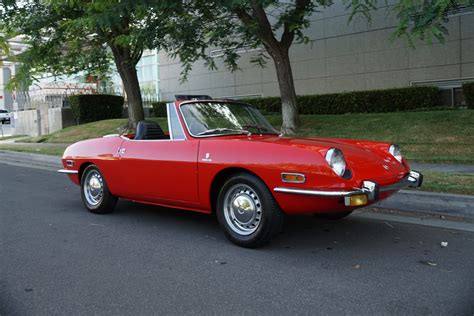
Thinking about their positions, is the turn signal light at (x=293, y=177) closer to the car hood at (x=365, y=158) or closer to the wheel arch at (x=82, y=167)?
the car hood at (x=365, y=158)

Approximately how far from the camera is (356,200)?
4.01m

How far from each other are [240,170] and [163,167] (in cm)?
105

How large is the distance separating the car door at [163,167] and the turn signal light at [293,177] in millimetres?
1105

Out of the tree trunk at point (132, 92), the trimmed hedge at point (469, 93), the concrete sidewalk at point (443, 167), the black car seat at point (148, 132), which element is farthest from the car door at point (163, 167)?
the tree trunk at point (132, 92)

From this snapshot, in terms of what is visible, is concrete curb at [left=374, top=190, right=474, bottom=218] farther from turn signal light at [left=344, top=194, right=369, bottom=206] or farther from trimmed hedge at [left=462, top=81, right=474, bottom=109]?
trimmed hedge at [left=462, top=81, right=474, bottom=109]

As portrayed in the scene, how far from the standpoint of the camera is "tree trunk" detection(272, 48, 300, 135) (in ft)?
42.6

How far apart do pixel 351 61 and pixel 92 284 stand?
52.1 feet


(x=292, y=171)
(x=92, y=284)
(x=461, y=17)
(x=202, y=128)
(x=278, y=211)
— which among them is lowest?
(x=92, y=284)

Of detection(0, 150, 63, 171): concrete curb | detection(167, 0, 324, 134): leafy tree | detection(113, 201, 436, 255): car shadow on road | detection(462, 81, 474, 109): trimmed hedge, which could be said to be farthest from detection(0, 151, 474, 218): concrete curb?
detection(0, 150, 63, 171): concrete curb

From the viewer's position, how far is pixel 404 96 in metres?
15.2

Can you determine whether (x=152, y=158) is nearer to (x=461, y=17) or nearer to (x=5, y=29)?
(x=5, y=29)

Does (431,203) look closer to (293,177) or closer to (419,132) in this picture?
(293,177)

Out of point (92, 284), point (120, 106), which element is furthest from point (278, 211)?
point (120, 106)

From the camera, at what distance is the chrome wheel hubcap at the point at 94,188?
6.23 meters
